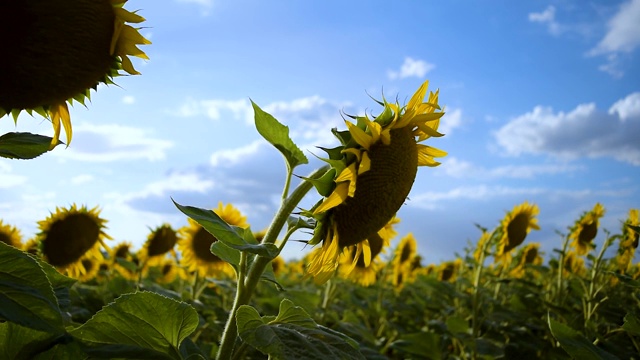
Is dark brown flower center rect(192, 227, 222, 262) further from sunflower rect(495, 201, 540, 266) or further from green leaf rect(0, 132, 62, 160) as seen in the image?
green leaf rect(0, 132, 62, 160)

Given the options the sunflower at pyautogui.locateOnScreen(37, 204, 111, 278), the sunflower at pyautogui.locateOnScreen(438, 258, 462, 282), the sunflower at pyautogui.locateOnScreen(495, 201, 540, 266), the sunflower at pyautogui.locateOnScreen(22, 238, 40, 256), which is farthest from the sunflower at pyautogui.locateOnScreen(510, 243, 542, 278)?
the sunflower at pyautogui.locateOnScreen(22, 238, 40, 256)

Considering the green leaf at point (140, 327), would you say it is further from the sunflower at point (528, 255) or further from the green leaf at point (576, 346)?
the sunflower at point (528, 255)

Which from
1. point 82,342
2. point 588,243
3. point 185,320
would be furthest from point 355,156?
point 588,243

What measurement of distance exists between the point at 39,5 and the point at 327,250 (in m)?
0.94

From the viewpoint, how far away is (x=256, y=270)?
1.68m

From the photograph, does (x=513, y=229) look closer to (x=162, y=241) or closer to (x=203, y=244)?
(x=203, y=244)

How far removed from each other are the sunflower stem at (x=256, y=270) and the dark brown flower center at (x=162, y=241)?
364 centimetres

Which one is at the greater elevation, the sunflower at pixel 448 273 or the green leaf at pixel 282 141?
the sunflower at pixel 448 273

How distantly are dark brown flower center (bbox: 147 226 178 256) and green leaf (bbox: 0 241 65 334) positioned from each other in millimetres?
3960

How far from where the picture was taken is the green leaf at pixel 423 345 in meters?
3.77

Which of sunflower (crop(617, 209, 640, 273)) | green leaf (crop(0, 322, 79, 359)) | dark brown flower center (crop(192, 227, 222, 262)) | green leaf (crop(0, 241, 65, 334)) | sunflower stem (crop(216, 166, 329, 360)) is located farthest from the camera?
dark brown flower center (crop(192, 227, 222, 262))

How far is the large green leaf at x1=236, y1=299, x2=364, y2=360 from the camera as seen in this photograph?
1.37 meters

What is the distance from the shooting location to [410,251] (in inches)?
269

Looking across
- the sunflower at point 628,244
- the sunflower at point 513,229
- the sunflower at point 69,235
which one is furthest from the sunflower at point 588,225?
the sunflower at point 69,235
